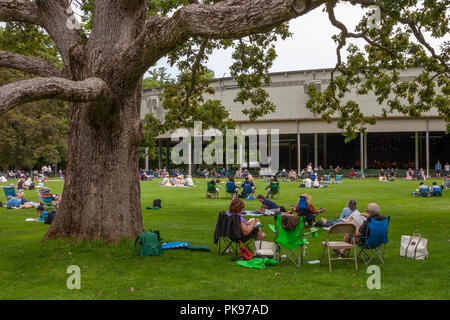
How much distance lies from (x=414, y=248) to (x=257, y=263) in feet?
9.44

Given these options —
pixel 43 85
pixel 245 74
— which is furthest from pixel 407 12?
pixel 43 85

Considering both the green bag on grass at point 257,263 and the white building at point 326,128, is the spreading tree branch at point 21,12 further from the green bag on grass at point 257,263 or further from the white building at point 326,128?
the white building at point 326,128

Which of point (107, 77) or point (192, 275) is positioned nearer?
point (192, 275)

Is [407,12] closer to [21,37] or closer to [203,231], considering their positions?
[203,231]

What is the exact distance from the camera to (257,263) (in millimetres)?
7379

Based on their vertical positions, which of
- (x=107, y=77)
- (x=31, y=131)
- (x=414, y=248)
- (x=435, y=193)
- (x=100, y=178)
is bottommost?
(x=414, y=248)

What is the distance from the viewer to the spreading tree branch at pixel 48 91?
5660mm

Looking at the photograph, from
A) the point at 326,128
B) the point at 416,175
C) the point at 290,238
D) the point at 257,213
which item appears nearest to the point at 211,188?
the point at 257,213

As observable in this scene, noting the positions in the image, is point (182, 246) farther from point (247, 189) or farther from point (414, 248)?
point (247, 189)

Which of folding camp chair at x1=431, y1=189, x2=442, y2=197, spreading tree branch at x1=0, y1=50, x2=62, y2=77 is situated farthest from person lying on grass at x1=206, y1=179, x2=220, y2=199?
spreading tree branch at x1=0, y1=50, x2=62, y2=77

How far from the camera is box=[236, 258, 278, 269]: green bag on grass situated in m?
7.29

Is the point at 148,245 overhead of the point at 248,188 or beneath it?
beneath

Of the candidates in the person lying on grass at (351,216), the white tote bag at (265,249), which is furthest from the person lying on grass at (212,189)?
the white tote bag at (265,249)

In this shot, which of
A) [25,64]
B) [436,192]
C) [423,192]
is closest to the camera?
[25,64]
